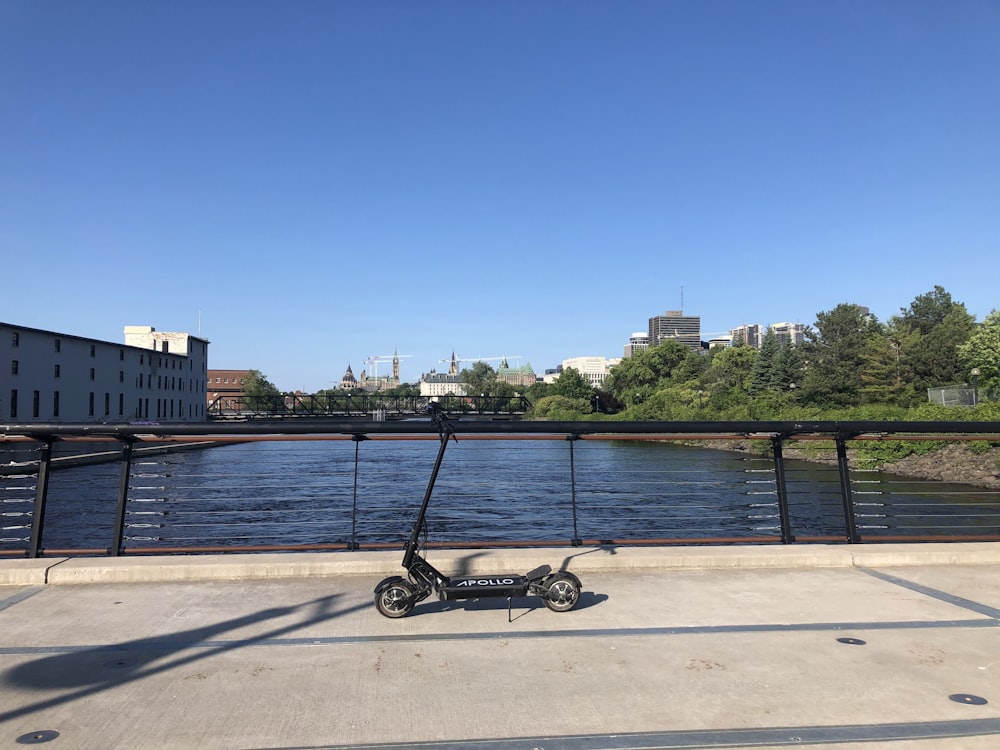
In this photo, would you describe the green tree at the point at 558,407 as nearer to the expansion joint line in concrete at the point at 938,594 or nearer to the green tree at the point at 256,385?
the green tree at the point at 256,385

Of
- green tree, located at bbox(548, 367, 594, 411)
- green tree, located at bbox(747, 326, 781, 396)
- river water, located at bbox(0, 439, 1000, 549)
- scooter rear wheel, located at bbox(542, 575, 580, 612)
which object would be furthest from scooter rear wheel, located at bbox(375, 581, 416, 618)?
green tree, located at bbox(548, 367, 594, 411)

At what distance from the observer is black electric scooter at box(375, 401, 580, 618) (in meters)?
4.89

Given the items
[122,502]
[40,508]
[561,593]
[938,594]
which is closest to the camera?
[561,593]

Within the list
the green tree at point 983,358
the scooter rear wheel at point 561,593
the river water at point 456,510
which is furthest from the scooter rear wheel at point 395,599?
the green tree at point 983,358

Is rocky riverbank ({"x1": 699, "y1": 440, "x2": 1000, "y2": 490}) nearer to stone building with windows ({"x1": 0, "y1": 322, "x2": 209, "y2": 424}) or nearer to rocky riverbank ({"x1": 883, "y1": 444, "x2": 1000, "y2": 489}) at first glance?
rocky riverbank ({"x1": 883, "y1": 444, "x2": 1000, "y2": 489})

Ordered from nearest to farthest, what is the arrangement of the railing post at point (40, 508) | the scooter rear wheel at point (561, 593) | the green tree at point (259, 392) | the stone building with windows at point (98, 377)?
the scooter rear wheel at point (561, 593), the railing post at point (40, 508), the stone building with windows at point (98, 377), the green tree at point (259, 392)

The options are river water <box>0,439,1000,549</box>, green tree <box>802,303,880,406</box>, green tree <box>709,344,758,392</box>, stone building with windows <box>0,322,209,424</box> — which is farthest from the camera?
green tree <box>709,344,758,392</box>

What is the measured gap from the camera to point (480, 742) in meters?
3.18

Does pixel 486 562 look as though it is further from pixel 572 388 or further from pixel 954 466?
pixel 572 388

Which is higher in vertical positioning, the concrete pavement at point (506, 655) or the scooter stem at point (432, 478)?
the scooter stem at point (432, 478)

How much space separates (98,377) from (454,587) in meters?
A: 68.5

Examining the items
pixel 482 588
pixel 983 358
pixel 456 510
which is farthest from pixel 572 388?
pixel 482 588

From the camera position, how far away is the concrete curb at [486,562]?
582 centimetres

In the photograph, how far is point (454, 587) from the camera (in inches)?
193
